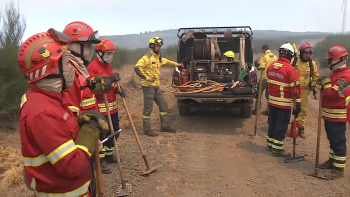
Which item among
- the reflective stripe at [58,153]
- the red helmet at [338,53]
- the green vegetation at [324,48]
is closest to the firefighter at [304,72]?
the red helmet at [338,53]

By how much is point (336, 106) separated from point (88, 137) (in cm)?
416

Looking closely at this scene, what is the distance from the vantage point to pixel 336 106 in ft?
15.3

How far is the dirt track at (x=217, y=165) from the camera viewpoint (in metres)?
4.20

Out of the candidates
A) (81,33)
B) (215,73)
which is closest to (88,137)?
(81,33)

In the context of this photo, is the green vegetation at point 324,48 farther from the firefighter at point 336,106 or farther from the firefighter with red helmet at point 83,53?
the firefighter with red helmet at point 83,53

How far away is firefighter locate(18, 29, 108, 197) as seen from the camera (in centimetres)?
180

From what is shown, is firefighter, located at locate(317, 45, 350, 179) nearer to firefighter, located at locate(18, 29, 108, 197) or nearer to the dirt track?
the dirt track

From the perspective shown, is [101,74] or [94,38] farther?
[101,74]

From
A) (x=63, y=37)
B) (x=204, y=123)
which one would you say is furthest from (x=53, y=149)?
(x=204, y=123)

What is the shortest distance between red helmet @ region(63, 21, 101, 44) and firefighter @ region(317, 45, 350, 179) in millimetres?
3564

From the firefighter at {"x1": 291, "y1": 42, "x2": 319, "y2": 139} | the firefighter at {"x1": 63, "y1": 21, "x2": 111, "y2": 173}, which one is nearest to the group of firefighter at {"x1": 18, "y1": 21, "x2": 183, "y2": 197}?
the firefighter at {"x1": 63, "y1": 21, "x2": 111, "y2": 173}

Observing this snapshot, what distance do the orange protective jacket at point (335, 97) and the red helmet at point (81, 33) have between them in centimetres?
362

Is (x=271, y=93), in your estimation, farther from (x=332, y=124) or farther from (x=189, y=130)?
(x=189, y=130)

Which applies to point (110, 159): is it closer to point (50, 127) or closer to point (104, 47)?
point (104, 47)
